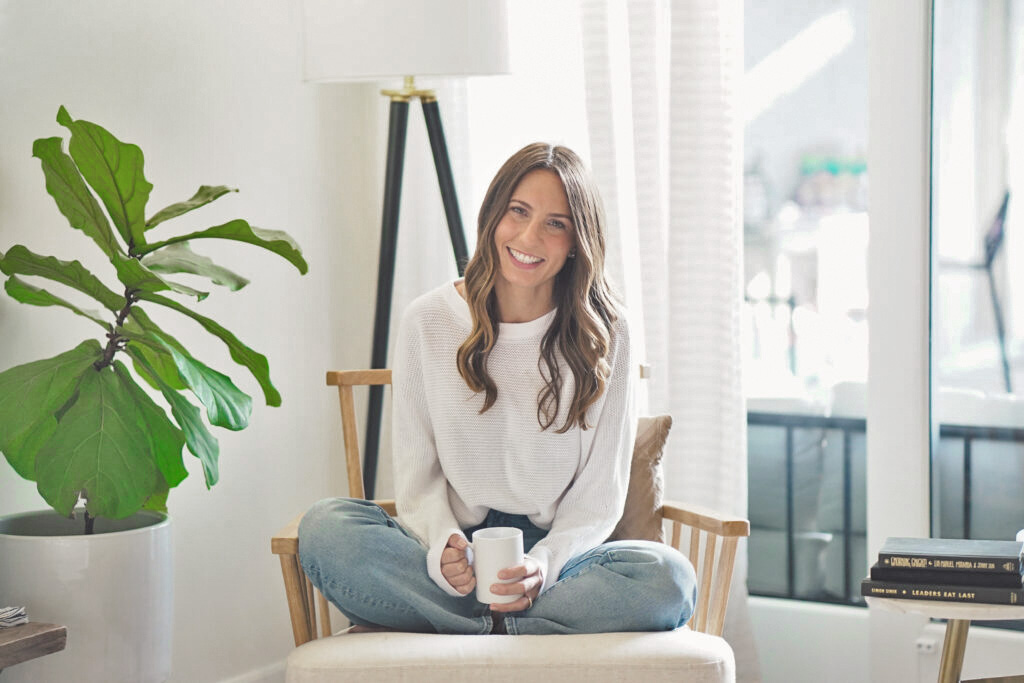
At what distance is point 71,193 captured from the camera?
163 cm

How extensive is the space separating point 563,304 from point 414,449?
36cm

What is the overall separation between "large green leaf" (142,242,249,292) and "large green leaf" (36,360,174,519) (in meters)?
0.19

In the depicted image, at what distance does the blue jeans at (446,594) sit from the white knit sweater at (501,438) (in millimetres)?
151

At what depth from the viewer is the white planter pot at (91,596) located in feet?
5.33

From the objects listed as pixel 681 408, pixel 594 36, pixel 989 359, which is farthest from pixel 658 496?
pixel 594 36

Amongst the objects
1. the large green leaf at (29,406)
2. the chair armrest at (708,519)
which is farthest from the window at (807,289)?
the large green leaf at (29,406)

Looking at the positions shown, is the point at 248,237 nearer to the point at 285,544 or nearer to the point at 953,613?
the point at 285,544

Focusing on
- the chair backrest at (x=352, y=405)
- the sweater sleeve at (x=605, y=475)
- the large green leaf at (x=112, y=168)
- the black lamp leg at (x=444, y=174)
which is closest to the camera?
the large green leaf at (x=112, y=168)

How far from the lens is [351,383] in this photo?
7.13ft

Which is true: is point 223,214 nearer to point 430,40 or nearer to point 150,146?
point 150,146

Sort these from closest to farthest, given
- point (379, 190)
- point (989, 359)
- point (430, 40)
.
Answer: point (430, 40), point (989, 359), point (379, 190)

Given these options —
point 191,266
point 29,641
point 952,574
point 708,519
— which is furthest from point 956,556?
point 29,641

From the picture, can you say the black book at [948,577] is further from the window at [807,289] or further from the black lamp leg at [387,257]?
the black lamp leg at [387,257]

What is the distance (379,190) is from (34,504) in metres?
1.16
